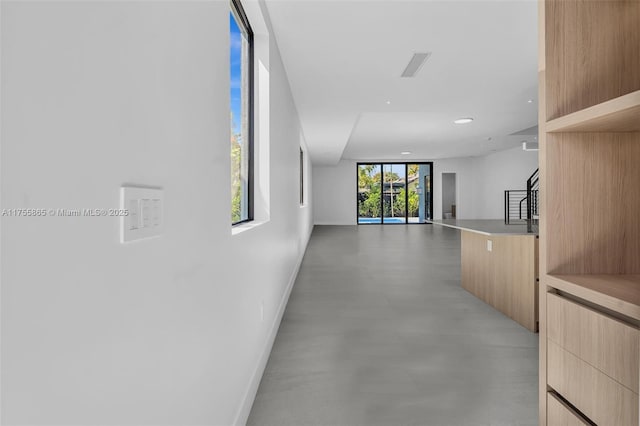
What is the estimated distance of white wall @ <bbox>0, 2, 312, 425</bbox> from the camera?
1.65 ft

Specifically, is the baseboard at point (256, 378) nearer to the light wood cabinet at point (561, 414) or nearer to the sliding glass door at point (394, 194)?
the light wood cabinet at point (561, 414)

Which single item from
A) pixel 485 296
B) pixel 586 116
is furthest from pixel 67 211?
pixel 485 296

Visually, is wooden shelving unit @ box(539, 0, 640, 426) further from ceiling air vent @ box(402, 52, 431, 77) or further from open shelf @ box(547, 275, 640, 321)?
ceiling air vent @ box(402, 52, 431, 77)

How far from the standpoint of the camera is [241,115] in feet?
8.25

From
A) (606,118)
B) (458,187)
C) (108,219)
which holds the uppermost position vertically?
(458,187)

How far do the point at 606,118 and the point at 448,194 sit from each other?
47.4 ft

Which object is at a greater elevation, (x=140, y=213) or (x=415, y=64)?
(x=415, y=64)

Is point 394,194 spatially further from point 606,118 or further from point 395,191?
point 606,118

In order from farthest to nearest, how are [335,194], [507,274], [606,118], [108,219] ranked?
[335,194], [507,274], [606,118], [108,219]

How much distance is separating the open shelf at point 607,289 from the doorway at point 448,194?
46.4 feet

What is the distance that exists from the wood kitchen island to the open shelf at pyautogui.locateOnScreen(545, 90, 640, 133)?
7.42ft

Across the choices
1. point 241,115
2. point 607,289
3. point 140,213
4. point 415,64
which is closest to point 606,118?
point 607,289

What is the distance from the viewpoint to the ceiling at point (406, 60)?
2.69m

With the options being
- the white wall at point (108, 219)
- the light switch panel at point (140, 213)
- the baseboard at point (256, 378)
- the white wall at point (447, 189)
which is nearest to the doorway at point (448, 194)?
the white wall at point (447, 189)
